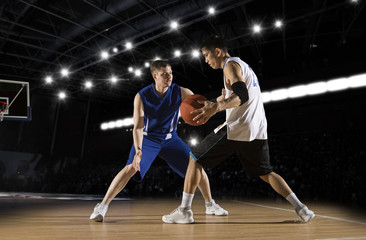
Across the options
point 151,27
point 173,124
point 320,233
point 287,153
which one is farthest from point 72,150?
point 320,233

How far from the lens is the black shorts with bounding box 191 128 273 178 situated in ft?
8.41

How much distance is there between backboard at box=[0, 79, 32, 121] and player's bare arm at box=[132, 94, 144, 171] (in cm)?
633

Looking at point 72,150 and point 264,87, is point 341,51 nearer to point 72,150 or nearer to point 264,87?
point 264,87

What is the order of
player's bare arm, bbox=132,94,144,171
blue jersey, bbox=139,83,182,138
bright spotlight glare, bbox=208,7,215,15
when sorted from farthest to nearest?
bright spotlight glare, bbox=208,7,215,15 → blue jersey, bbox=139,83,182,138 → player's bare arm, bbox=132,94,144,171

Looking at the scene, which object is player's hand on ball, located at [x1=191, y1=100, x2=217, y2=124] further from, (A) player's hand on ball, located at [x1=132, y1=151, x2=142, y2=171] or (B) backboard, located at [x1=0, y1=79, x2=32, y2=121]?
(B) backboard, located at [x1=0, y1=79, x2=32, y2=121]

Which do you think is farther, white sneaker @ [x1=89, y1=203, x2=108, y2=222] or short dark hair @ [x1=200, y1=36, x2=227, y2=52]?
white sneaker @ [x1=89, y1=203, x2=108, y2=222]

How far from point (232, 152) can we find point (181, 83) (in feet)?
50.2

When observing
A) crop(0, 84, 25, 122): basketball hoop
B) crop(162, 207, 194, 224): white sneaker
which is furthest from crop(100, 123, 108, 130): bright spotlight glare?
crop(162, 207, 194, 224): white sneaker

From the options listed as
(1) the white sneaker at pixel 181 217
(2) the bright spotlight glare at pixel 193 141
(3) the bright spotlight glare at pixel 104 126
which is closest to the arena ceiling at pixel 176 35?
(2) the bright spotlight glare at pixel 193 141

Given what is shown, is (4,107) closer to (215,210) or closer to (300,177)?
(215,210)

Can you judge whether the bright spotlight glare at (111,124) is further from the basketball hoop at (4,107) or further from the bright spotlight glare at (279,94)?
the basketball hoop at (4,107)

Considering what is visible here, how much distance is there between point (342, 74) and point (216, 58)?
12.7m

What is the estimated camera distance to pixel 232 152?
2.58 m

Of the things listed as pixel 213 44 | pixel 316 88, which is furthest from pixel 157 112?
pixel 316 88
